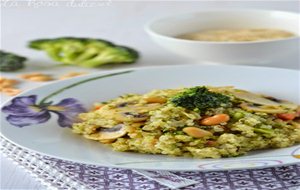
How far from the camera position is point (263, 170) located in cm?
203

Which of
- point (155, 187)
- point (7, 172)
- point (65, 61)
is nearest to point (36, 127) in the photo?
point (7, 172)

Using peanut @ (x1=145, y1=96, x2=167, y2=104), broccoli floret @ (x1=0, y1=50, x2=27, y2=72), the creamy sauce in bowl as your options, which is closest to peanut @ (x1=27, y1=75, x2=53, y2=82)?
broccoli floret @ (x1=0, y1=50, x2=27, y2=72)

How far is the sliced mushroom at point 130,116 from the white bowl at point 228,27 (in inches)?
37.0

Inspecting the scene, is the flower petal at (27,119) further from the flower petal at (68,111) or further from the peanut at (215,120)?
the peanut at (215,120)

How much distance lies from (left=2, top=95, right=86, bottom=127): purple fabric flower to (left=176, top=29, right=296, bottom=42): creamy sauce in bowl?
1075 millimetres

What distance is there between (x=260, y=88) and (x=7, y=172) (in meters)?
1.06

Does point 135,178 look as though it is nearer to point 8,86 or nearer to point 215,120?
point 215,120

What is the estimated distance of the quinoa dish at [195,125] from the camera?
2053mm

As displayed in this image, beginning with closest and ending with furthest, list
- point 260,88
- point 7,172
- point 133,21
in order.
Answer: point 7,172, point 260,88, point 133,21

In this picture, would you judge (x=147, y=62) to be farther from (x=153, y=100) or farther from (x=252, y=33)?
(x=153, y=100)

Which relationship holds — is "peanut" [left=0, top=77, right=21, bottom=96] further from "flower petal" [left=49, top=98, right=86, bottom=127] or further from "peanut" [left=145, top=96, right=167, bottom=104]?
"peanut" [left=145, top=96, right=167, bottom=104]

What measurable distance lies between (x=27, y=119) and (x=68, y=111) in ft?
0.64

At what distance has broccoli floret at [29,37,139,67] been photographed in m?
3.33

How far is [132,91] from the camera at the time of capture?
2.68m
